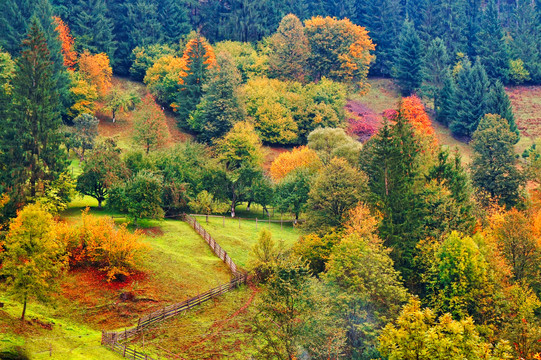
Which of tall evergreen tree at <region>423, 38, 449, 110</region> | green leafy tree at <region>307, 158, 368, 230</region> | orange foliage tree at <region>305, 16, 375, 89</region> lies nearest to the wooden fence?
green leafy tree at <region>307, 158, 368, 230</region>

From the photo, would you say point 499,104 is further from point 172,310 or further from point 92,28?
point 172,310

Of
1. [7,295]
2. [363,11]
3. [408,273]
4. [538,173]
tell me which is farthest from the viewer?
[363,11]

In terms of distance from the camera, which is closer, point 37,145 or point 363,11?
point 37,145

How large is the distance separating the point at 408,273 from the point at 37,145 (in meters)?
41.7

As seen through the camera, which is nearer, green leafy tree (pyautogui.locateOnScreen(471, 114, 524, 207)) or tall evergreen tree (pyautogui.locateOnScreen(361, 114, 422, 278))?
tall evergreen tree (pyautogui.locateOnScreen(361, 114, 422, 278))

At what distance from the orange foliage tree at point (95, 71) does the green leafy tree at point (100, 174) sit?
35.6 m

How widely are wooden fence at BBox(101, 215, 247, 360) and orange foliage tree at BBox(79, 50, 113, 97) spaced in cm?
4671

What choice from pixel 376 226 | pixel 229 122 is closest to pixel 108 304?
pixel 376 226

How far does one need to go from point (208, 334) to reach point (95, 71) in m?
68.4

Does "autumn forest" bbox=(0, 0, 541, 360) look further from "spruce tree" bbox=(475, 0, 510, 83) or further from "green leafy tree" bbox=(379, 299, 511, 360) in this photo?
"spruce tree" bbox=(475, 0, 510, 83)

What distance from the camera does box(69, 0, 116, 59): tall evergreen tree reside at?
115812 millimetres

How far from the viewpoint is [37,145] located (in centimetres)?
6594

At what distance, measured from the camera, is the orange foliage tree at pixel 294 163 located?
274ft

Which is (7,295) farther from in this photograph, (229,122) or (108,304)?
(229,122)
